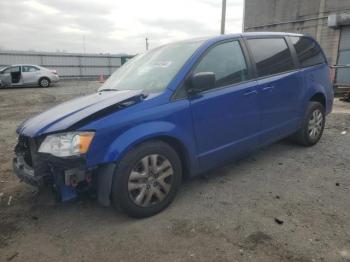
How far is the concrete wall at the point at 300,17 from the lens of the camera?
17.0 m

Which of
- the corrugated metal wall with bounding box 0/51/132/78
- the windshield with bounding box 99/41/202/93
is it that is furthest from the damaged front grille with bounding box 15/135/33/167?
the corrugated metal wall with bounding box 0/51/132/78

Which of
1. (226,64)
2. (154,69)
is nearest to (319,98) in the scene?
(226,64)

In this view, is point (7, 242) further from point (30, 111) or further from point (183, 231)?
point (30, 111)

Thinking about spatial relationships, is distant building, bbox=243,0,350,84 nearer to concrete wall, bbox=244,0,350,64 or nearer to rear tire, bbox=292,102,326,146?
concrete wall, bbox=244,0,350,64

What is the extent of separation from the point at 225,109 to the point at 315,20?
17205mm

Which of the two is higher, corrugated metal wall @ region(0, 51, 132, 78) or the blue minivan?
corrugated metal wall @ region(0, 51, 132, 78)

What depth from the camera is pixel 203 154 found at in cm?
346

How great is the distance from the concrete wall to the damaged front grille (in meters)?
16.3

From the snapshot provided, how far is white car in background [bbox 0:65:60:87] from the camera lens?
1900 centimetres

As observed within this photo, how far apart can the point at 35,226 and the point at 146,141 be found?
1347 millimetres

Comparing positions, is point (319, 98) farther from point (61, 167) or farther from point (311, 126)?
point (61, 167)

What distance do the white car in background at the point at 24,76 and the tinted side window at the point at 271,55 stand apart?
18287 mm

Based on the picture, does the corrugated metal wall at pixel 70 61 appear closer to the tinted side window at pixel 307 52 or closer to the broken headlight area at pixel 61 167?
the tinted side window at pixel 307 52

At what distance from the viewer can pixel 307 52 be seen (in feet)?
16.2
